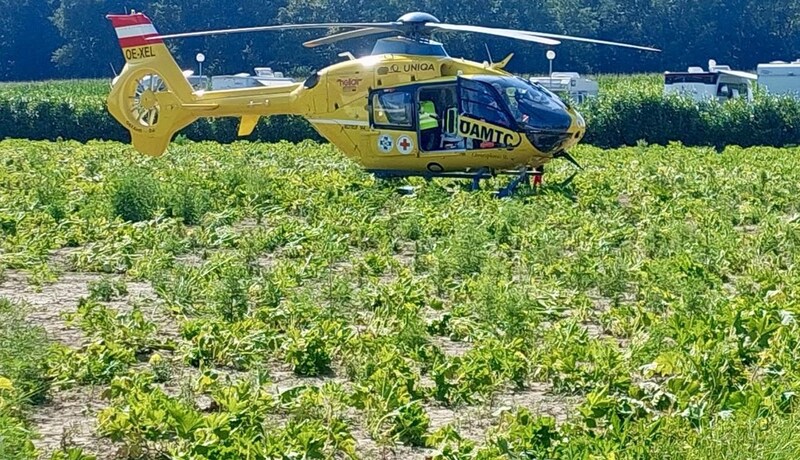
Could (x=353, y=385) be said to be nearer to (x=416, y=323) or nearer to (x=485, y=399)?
(x=485, y=399)

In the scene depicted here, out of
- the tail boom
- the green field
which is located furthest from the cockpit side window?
the tail boom

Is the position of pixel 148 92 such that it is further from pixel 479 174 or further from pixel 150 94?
pixel 479 174

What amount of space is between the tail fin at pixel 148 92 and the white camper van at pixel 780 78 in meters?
27.9

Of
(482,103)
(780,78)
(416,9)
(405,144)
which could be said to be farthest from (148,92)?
(416,9)

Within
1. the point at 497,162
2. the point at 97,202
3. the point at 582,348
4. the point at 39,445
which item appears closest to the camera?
the point at 39,445

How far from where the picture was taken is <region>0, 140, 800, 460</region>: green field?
552 cm

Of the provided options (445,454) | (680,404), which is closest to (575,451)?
(445,454)

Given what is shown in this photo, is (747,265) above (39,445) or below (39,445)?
below

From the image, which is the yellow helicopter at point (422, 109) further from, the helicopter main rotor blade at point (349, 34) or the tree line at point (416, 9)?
the tree line at point (416, 9)

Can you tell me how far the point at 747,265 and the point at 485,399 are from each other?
483 cm

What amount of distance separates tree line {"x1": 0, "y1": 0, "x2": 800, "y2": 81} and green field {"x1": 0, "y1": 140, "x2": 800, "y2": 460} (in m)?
53.8

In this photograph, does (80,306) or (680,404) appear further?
(80,306)

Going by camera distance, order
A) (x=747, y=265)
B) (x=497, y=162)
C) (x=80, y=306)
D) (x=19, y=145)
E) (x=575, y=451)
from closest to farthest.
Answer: (x=575, y=451), (x=80, y=306), (x=747, y=265), (x=497, y=162), (x=19, y=145)

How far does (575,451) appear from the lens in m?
5.07
